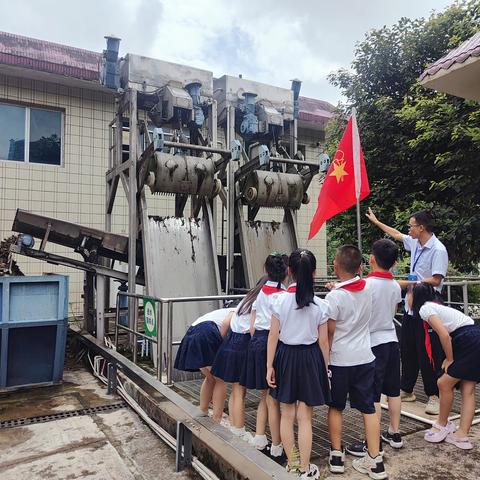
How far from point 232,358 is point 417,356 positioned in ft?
6.07

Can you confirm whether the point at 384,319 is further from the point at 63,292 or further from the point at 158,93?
the point at 158,93

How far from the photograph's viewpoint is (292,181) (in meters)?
7.04

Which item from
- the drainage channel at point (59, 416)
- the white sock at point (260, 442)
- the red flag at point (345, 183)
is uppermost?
the red flag at point (345, 183)

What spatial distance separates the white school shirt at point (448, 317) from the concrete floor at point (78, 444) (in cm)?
210

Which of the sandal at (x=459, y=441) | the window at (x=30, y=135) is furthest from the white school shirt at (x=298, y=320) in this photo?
the window at (x=30, y=135)

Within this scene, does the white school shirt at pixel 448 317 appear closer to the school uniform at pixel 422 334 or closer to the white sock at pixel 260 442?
the school uniform at pixel 422 334

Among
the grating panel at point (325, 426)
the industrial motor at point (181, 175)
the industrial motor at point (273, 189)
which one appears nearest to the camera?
the grating panel at point (325, 426)

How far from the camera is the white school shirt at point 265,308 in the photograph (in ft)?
10.3

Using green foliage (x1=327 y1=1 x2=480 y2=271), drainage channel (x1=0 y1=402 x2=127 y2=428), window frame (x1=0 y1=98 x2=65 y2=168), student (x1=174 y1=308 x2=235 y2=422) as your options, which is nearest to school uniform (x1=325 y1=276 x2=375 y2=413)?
student (x1=174 y1=308 x2=235 y2=422)

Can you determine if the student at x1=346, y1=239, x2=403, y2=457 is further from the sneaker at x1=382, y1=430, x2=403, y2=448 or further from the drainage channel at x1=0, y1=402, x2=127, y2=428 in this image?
the drainage channel at x1=0, y1=402, x2=127, y2=428

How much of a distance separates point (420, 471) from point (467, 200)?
5451 mm

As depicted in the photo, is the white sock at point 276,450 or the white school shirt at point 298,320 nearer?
the white school shirt at point 298,320

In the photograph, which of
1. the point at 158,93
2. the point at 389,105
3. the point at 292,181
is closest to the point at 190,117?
the point at 158,93

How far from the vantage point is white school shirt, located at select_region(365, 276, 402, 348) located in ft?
10.6
